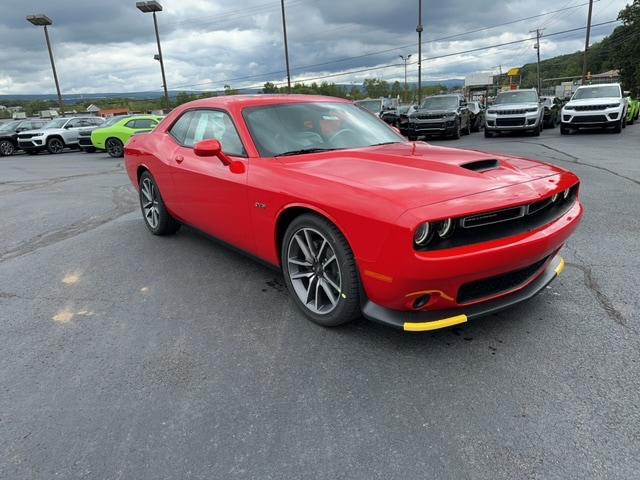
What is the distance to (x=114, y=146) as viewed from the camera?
55.0ft

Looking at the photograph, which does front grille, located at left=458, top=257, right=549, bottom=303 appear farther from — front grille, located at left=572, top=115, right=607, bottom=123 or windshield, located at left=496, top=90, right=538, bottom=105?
windshield, located at left=496, top=90, right=538, bottom=105

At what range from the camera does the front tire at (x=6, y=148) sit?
68.3 ft

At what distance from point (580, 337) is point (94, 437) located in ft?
8.61

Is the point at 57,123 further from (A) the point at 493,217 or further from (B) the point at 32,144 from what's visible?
(A) the point at 493,217

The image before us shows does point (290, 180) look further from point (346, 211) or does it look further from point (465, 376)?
point (465, 376)

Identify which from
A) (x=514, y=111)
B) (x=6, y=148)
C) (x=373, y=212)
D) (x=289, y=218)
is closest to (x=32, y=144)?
(x=6, y=148)

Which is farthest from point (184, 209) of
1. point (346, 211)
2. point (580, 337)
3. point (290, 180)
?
point (580, 337)

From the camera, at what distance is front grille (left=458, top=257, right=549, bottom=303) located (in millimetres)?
2498

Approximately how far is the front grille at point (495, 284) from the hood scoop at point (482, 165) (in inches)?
25.2

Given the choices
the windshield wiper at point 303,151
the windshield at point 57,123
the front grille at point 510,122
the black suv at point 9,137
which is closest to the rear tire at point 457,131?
the front grille at point 510,122

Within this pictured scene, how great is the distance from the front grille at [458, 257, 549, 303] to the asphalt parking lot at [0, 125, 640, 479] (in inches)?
12.5

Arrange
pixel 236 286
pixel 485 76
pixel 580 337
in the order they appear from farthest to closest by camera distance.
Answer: pixel 485 76
pixel 236 286
pixel 580 337

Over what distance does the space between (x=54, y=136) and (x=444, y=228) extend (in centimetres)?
2217

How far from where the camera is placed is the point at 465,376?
2.41m
